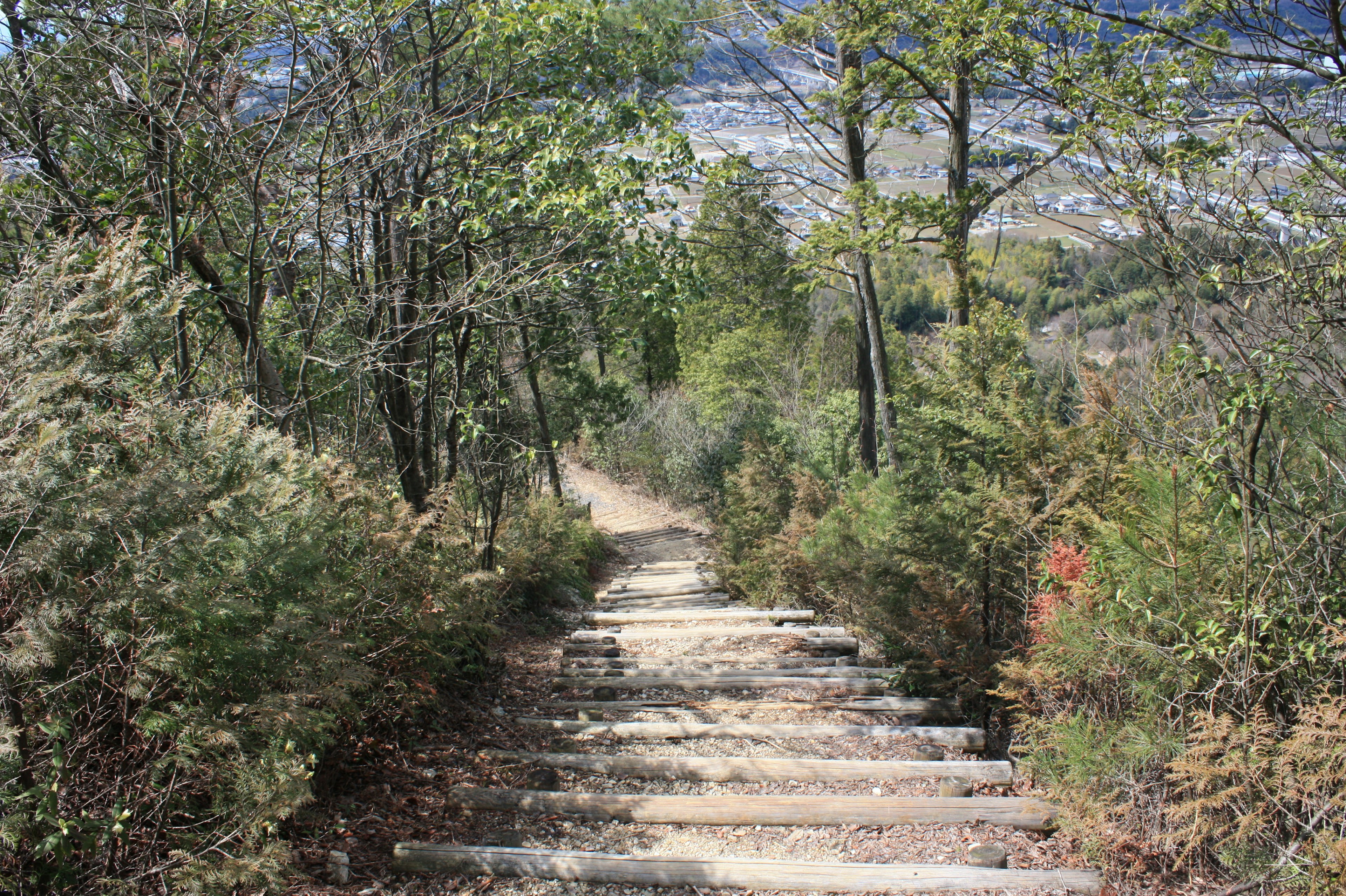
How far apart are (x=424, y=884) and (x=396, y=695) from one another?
3.64 ft

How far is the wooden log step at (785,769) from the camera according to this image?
3676 millimetres

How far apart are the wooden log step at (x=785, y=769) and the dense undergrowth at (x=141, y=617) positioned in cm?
126

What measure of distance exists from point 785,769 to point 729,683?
140cm

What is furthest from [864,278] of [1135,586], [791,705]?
[1135,586]

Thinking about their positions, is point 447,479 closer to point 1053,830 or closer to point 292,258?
point 292,258

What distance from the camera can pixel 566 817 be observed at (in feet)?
11.0

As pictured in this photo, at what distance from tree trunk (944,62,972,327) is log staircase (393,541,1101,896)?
4.04 m

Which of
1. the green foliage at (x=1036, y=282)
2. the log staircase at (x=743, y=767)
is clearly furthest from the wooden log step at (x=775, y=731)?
the green foliage at (x=1036, y=282)

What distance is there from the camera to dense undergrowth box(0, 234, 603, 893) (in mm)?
2094

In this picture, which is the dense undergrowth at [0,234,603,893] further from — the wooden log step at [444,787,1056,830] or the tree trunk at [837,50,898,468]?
the tree trunk at [837,50,898,468]

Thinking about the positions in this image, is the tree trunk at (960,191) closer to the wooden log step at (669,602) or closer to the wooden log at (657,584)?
the wooden log step at (669,602)

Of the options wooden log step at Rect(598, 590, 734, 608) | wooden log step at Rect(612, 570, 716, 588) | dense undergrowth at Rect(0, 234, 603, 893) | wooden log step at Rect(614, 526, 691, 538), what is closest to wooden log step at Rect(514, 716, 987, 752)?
dense undergrowth at Rect(0, 234, 603, 893)

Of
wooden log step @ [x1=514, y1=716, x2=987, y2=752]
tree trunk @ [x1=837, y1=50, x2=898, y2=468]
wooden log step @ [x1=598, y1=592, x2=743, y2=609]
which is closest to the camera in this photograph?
wooden log step @ [x1=514, y1=716, x2=987, y2=752]

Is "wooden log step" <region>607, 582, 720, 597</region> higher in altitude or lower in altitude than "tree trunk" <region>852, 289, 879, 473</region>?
lower
